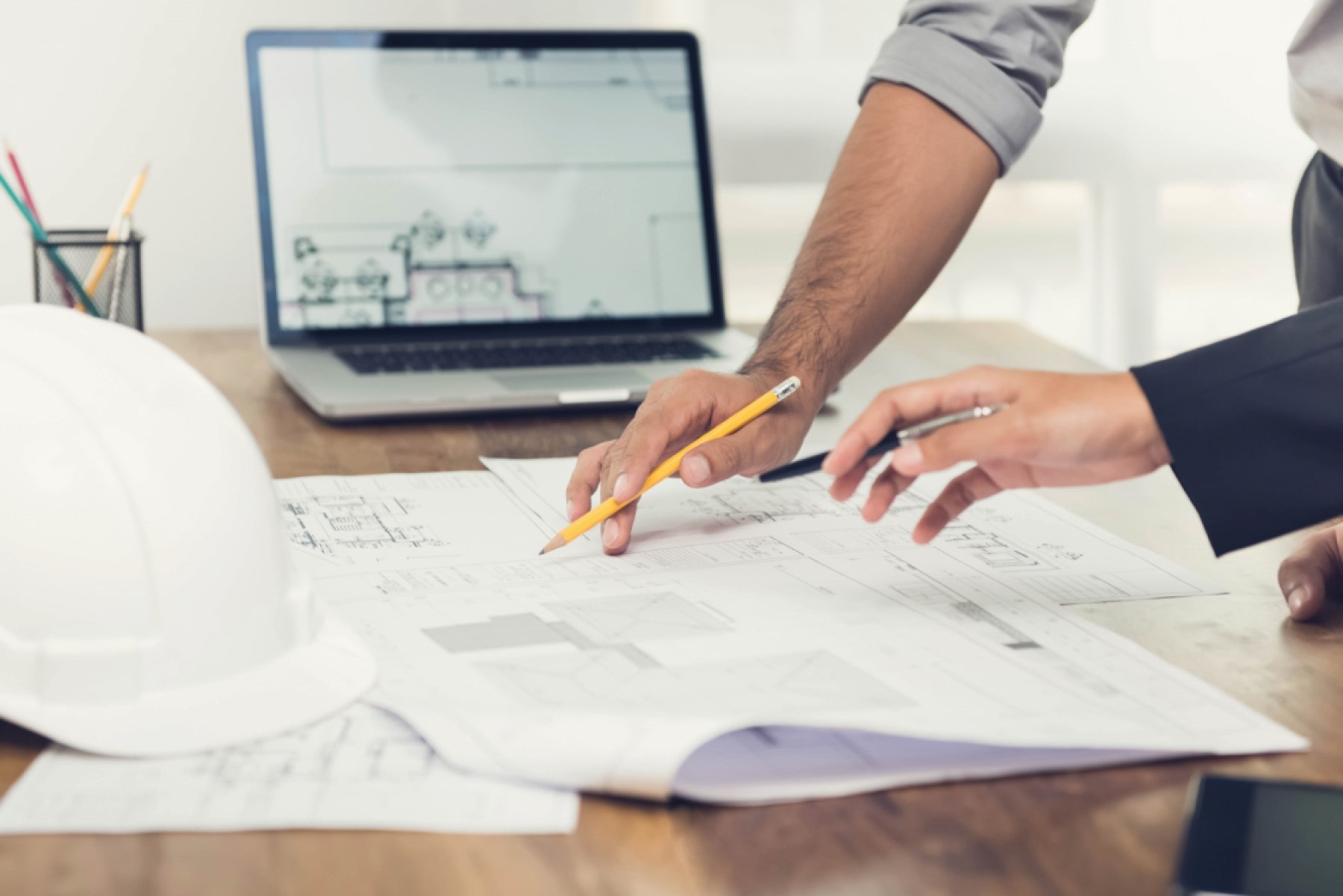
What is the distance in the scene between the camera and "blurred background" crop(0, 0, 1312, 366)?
4.72ft

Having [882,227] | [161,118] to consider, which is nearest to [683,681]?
[882,227]

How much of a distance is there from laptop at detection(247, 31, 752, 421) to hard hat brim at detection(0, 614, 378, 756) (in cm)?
60

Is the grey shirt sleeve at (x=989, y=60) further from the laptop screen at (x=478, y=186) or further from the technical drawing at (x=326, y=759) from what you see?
the technical drawing at (x=326, y=759)

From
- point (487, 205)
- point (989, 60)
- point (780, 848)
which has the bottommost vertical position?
point (780, 848)

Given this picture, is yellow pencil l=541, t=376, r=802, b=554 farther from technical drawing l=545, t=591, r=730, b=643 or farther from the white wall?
the white wall

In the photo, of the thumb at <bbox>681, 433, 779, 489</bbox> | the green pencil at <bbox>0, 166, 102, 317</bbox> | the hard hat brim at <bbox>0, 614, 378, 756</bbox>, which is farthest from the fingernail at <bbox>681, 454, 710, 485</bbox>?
the green pencil at <bbox>0, 166, 102, 317</bbox>

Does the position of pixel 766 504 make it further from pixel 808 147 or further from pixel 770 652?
pixel 808 147

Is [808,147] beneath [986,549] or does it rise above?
above

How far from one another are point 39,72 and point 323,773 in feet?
3.93

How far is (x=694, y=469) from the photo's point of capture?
74 cm

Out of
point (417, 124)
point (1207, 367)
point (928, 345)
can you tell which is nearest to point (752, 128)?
point (928, 345)

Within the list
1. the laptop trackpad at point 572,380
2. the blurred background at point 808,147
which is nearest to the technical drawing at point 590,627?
the laptop trackpad at point 572,380

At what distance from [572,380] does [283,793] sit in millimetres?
685

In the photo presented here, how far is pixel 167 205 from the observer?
58.6 inches
